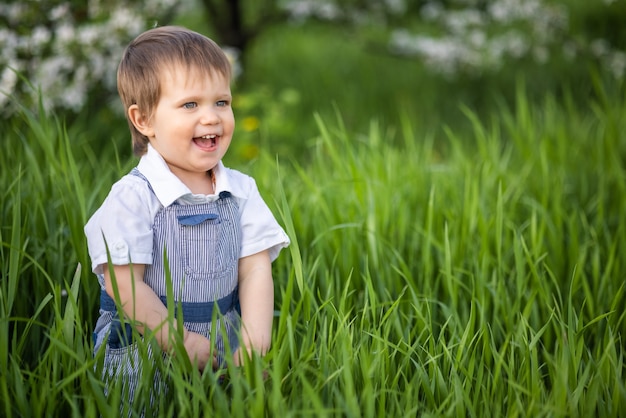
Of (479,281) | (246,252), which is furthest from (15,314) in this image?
(479,281)

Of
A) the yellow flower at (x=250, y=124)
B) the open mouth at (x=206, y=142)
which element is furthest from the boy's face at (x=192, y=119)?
the yellow flower at (x=250, y=124)

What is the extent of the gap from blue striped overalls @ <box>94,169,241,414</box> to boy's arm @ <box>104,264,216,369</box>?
2 centimetres

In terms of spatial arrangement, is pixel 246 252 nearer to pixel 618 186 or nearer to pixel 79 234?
pixel 79 234

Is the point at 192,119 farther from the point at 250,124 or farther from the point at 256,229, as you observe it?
the point at 250,124

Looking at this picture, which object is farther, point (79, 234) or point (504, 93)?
point (504, 93)

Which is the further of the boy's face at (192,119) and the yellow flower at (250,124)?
the yellow flower at (250,124)

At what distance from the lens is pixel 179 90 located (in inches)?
58.0

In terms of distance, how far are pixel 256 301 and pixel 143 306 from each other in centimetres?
26

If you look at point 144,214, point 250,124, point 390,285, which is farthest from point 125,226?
point 250,124

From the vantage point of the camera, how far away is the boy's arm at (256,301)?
1540 mm

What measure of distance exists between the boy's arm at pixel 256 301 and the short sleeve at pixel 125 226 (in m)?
0.25

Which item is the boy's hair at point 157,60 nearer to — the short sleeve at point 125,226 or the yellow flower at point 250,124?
the short sleeve at point 125,226

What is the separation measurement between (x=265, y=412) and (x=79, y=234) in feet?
2.19

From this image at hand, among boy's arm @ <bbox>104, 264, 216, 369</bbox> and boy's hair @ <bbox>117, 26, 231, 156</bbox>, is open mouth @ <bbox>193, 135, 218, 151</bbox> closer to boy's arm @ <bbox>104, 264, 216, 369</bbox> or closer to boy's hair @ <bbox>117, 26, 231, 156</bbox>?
boy's hair @ <bbox>117, 26, 231, 156</bbox>
